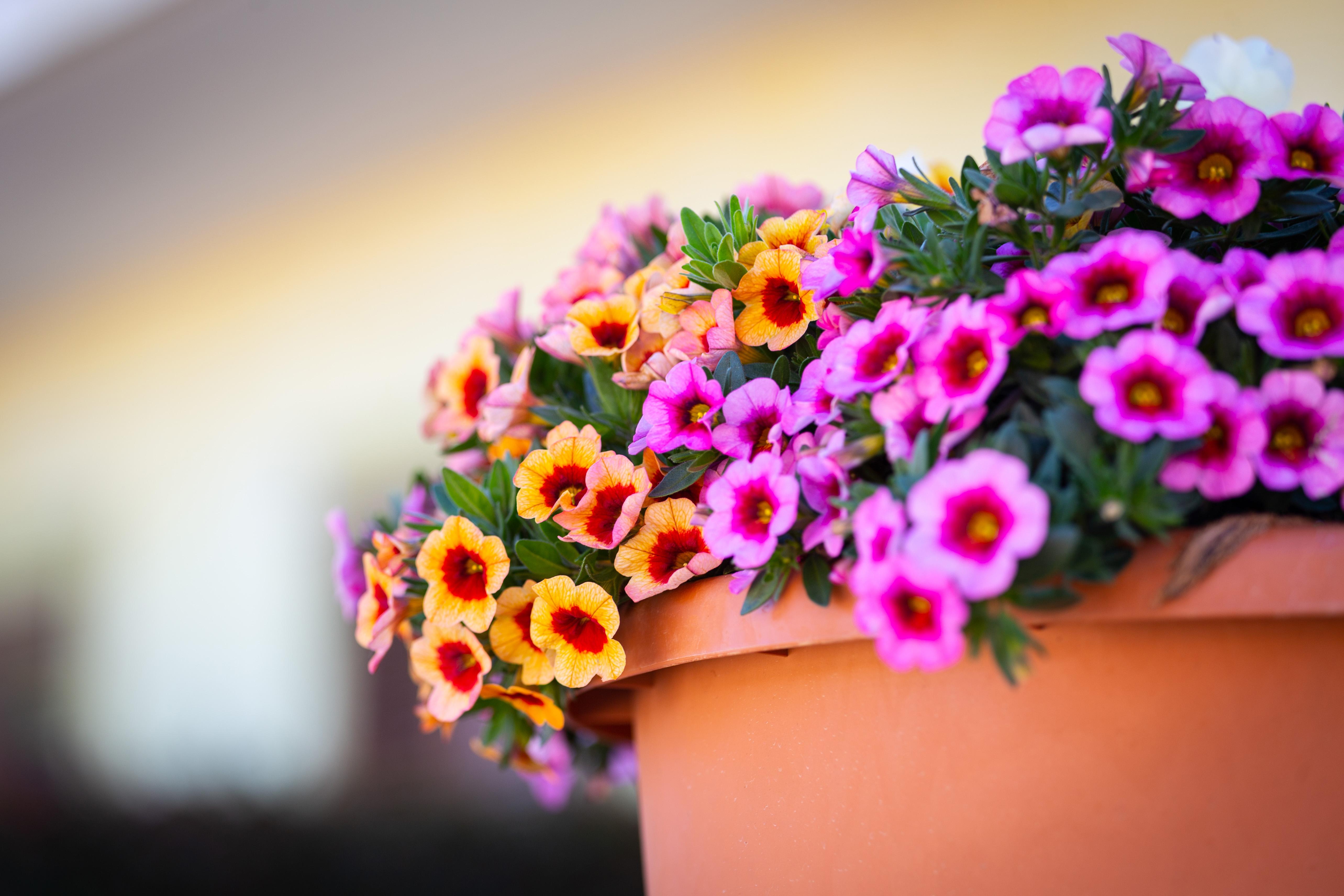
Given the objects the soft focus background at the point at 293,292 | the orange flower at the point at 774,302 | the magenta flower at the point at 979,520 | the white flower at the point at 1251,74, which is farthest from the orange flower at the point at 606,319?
the soft focus background at the point at 293,292

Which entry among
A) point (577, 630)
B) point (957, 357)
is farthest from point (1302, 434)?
point (577, 630)

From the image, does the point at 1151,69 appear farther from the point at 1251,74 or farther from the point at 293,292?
the point at 293,292

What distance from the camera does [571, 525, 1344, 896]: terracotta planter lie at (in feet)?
1.44

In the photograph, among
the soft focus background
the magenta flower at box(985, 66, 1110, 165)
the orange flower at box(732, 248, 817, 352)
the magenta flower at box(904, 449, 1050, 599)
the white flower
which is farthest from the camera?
the soft focus background

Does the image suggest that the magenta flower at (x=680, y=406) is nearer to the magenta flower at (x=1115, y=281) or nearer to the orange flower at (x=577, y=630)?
the orange flower at (x=577, y=630)

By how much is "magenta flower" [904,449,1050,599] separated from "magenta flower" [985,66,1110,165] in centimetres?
17

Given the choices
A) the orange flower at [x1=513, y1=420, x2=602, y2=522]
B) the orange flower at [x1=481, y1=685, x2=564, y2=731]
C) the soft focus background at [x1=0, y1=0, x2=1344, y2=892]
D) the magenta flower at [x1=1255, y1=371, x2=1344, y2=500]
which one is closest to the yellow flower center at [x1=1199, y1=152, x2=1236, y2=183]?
the magenta flower at [x1=1255, y1=371, x2=1344, y2=500]

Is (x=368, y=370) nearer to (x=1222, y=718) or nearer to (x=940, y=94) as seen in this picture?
(x=940, y=94)

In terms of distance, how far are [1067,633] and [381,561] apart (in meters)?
0.42

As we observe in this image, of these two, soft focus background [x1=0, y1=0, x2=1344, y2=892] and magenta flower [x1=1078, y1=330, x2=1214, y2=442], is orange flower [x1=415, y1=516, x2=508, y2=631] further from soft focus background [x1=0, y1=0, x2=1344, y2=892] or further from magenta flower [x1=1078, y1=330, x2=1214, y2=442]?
soft focus background [x1=0, y1=0, x2=1344, y2=892]

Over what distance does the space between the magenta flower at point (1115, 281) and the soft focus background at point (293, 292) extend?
128cm

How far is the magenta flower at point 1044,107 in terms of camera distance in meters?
0.50

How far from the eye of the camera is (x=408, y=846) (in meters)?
1.93

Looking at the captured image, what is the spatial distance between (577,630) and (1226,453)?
346 mm
